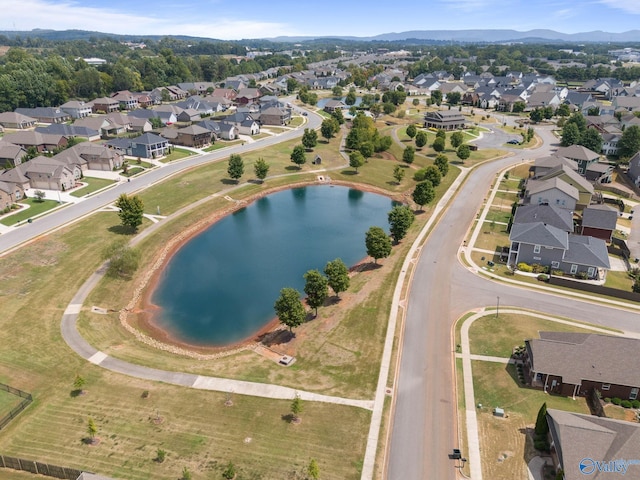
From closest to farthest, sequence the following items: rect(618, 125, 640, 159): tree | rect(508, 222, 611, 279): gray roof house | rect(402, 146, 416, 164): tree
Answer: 1. rect(508, 222, 611, 279): gray roof house
2. rect(618, 125, 640, 159): tree
3. rect(402, 146, 416, 164): tree

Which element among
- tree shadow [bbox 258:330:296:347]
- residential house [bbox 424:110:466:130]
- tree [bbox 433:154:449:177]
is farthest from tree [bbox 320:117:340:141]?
tree shadow [bbox 258:330:296:347]

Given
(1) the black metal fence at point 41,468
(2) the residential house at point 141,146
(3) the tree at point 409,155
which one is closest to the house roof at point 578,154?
(3) the tree at point 409,155

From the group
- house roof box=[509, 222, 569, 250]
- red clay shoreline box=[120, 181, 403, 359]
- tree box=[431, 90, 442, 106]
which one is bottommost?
red clay shoreline box=[120, 181, 403, 359]

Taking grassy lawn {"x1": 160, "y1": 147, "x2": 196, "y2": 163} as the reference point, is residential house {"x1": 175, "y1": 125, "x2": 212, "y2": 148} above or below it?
above

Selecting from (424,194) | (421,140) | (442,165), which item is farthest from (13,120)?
(442,165)

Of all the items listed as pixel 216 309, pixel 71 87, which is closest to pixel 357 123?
pixel 216 309

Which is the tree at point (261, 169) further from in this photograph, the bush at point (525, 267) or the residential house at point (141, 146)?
the bush at point (525, 267)

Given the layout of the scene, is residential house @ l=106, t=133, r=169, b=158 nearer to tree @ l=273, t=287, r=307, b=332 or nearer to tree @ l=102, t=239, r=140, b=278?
tree @ l=102, t=239, r=140, b=278
